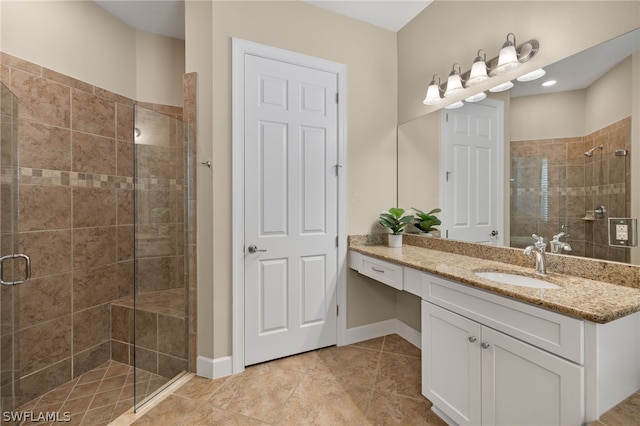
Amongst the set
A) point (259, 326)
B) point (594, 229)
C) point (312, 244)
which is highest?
point (594, 229)

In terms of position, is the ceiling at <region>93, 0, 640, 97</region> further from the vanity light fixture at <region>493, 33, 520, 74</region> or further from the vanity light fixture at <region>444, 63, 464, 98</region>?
the vanity light fixture at <region>444, 63, 464, 98</region>

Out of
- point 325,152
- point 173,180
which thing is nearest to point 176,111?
point 173,180

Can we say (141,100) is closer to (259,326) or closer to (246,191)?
(246,191)

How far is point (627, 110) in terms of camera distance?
51.3 inches

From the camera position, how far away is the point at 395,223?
250cm

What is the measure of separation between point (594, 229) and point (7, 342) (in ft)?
9.84

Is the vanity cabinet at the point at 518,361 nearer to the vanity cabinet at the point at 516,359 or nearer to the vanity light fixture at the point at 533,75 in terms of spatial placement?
the vanity cabinet at the point at 516,359

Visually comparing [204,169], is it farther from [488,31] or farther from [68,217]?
[488,31]

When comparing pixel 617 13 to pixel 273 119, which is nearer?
pixel 617 13

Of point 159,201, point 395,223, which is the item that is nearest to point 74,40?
point 159,201

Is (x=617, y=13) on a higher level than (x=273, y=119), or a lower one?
higher

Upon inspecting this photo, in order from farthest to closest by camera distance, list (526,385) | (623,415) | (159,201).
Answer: (159,201), (526,385), (623,415)

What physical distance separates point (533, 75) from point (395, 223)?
4.43 feet

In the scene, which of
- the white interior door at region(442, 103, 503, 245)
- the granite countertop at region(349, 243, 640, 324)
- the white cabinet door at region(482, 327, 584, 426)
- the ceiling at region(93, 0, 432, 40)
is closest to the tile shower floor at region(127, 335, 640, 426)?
the white cabinet door at region(482, 327, 584, 426)
